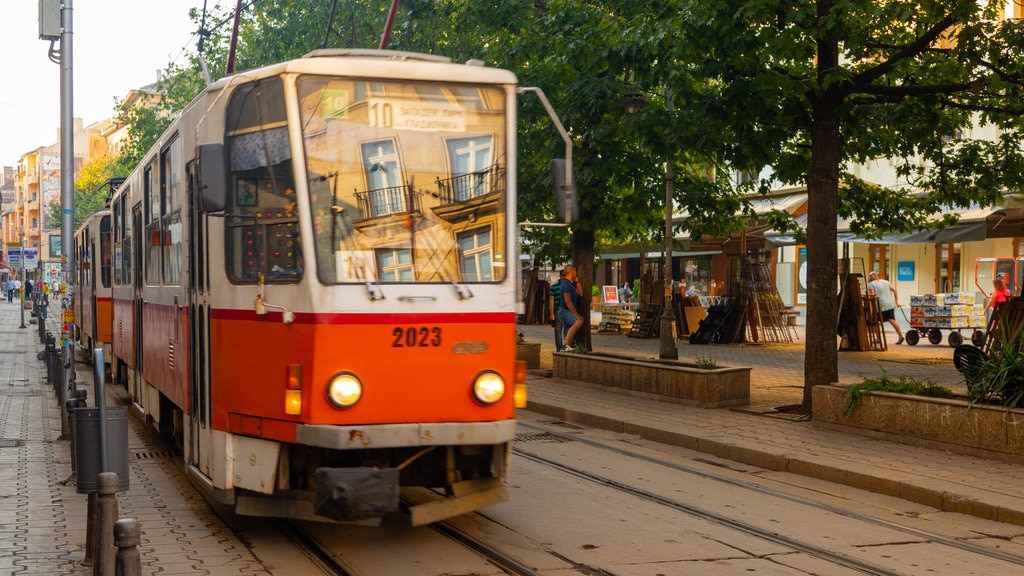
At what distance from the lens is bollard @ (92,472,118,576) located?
580 cm

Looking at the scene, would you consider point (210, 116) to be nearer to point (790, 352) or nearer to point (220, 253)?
point (220, 253)

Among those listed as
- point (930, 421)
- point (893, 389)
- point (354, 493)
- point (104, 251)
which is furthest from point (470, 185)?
point (104, 251)

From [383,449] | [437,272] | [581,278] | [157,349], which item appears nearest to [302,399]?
[383,449]

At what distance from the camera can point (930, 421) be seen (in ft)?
36.8

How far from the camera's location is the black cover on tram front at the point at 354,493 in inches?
264

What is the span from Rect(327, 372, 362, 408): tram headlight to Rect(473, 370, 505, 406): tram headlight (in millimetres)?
793

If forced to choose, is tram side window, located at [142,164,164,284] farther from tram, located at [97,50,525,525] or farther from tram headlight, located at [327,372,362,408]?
tram headlight, located at [327,372,362,408]

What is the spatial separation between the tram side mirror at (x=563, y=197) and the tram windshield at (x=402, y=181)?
0.53 meters

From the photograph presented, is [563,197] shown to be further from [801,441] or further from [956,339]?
[956,339]

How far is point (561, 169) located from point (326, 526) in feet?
9.91

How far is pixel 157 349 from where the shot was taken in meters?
10.8

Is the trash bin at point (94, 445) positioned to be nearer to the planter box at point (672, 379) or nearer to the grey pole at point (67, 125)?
the planter box at point (672, 379)

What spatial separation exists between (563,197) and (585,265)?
13.3 m

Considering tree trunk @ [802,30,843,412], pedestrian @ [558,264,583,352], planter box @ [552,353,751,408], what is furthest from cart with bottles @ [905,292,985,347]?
tree trunk @ [802,30,843,412]
